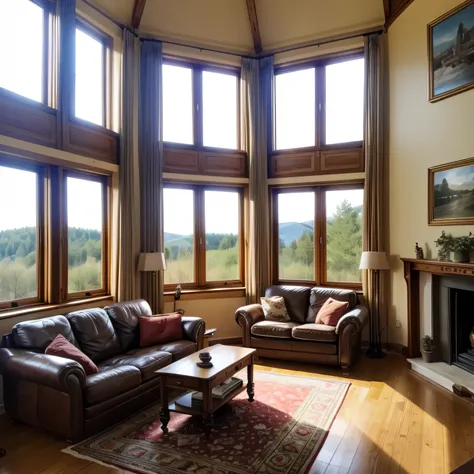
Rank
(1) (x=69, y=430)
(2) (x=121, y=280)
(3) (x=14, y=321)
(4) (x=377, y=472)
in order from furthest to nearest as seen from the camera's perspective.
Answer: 1. (2) (x=121, y=280)
2. (3) (x=14, y=321)
3. (1) (x=69, y=430)
4. (4) (x=377, y=472)

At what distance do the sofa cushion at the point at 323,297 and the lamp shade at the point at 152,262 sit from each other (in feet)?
Answer: 7.22

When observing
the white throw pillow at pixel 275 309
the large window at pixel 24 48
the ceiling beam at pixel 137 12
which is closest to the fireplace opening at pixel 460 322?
the white throw pillow at pixel 275 309

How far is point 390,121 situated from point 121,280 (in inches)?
173

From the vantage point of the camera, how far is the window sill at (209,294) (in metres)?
5.81

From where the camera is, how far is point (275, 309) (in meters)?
5.51

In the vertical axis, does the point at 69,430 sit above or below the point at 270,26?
below

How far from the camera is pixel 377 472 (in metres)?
2.61

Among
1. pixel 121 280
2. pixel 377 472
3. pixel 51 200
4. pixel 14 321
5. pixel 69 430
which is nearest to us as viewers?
pixel 377 472

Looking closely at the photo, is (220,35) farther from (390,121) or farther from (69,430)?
(69,430)

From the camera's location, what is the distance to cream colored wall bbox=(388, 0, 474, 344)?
175 inches

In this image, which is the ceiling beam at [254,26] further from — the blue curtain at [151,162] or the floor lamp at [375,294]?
the floor lamp at [375,294]

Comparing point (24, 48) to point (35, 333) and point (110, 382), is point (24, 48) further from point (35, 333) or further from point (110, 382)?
point (110, 382)

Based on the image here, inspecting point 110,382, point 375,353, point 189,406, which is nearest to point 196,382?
point 189,406

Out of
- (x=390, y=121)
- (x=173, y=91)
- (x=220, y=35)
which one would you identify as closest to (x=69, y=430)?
(x=173, y=91)
